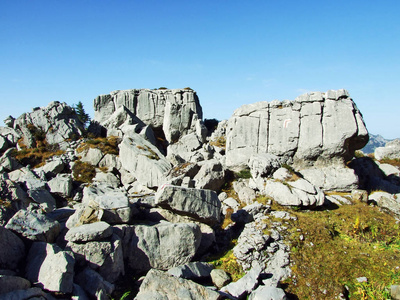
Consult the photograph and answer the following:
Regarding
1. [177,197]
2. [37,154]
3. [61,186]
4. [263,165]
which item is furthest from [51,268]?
[37,154]

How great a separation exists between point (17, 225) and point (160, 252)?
20.3 ft

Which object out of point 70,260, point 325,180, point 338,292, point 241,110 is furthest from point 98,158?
point 338,292

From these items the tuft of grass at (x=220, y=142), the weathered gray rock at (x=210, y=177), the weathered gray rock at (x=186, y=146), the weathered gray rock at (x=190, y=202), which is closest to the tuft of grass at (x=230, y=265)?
the weathered gray rock at (x=190, y=202)

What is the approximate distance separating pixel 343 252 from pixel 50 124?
35.2 meters

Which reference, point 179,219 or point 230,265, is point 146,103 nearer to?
point 179,219

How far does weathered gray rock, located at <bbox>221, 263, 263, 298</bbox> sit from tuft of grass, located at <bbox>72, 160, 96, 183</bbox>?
19.3m

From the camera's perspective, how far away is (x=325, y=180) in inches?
838

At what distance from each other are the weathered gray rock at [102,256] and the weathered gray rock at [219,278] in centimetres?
421

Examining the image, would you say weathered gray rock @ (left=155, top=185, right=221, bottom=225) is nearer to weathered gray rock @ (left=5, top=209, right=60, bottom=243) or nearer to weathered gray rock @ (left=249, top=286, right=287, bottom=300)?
weathered gray rock @ (left=5, top=209, right=60, bottom=243)

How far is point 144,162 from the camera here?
2445 centimetres

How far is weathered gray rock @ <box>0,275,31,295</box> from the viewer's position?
25.7 ft

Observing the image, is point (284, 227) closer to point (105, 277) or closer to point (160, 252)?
point (160, 252)

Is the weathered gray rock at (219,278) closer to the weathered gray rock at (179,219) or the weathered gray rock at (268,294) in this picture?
the weathered gray rock at (268,294)

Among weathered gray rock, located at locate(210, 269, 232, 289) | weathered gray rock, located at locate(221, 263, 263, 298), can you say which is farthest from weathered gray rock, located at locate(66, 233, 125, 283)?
weathered gray rock, located at locate(221, 263, 263, 298)
